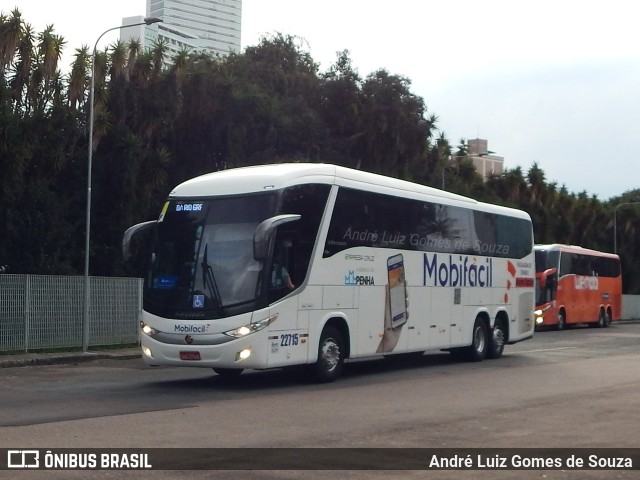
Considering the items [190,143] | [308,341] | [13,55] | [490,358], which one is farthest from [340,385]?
[190,143]

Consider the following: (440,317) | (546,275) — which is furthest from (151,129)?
(440,317)

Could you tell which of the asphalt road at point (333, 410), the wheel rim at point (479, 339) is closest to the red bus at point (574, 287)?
the wheel rim at point (479, 339)

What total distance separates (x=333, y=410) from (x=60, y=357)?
37.3 ft

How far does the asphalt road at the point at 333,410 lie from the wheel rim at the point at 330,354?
1.13 feet

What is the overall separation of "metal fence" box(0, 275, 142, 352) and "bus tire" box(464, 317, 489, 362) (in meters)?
9.76

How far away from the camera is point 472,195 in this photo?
195 feet

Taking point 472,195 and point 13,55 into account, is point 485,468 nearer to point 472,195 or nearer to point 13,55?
point 13,55

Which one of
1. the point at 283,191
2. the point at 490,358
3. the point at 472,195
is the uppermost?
the point at 472,195

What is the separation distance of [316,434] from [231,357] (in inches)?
182

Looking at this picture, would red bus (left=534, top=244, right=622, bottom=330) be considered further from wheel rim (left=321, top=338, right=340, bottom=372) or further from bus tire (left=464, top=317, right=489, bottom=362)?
wheel rim (left=321, top=338, right=340, bottom=372)

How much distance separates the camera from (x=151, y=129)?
3653 cm

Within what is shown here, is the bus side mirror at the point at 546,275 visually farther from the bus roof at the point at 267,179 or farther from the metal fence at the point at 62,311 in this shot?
the bus roof at the point at 267,179

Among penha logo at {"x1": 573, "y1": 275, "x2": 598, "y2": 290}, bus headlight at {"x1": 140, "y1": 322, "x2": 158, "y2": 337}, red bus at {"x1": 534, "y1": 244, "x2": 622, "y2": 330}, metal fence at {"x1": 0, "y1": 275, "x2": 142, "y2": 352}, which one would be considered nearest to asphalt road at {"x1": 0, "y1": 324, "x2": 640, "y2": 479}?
bus headlight at {"x1": 140, "y1": 322, "x2": 158, "y2": 337}

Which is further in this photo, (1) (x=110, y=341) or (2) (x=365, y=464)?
(1) (x=110, y=341)
